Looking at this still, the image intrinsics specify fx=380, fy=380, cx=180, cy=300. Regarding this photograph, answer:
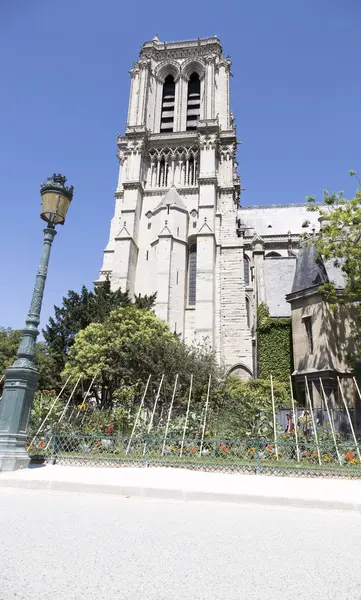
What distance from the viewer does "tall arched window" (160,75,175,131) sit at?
38.5 metres

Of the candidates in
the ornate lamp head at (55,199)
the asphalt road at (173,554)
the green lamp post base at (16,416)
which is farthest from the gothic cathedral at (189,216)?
the asphalt road at (173,554)

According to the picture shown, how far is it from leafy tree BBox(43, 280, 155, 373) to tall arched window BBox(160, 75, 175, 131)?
23.2m

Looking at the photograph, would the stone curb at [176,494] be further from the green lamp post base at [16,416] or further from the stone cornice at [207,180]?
the stone cornice at [207,180]

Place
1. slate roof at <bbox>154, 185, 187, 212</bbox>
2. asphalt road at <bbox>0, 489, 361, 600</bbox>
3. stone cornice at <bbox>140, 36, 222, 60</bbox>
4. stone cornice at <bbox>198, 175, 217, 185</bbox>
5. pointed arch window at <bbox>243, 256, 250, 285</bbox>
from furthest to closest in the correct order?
stone cornice at <bbox>140, 36, 222, 60</bbox>, pointed arch window at <bbox>243, 256, 250, 285</bbox>, stone cornice at <bbox>198, 175, 217, 185</bbox>, slate roof at <bbox>154, 185, 187, 212</bbox>, asphalt road at <bbox>0, 489, 361, 600</bbox>

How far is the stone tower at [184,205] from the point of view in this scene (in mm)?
28844

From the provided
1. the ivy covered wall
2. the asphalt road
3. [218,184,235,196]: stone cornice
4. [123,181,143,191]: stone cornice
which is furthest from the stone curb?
[218,184,235,196]: stone cornice

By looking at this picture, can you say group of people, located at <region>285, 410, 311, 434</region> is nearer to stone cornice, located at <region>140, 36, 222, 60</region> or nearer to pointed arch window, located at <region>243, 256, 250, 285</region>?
pointed arch window, located at <region>243, 256, 250, 285</region>

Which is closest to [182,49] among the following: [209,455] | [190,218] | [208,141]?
[208,141]

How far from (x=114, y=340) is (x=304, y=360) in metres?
9.86

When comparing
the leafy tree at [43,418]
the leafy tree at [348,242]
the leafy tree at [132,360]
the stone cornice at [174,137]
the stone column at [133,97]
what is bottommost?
the leafy tree at [43,418]

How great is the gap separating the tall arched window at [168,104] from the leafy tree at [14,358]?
24.9m

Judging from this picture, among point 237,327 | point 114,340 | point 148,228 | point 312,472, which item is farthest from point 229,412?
point 148,228

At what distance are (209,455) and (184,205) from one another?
25.1 metres

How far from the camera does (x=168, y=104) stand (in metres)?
39.7
